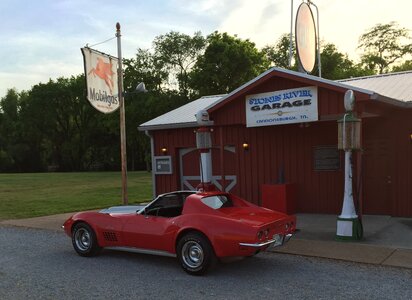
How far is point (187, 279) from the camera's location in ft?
20.6

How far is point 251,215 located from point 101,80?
7.09 m

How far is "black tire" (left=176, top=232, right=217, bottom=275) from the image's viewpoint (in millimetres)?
6289

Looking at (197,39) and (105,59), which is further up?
(197,39)

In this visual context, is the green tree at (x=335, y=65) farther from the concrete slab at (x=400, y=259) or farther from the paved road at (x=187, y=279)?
the paved road at (x=187, y=279)

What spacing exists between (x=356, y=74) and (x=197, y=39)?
15.9 meters

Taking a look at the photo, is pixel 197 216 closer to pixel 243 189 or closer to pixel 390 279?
pixel 390 279

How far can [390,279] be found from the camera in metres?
6.10

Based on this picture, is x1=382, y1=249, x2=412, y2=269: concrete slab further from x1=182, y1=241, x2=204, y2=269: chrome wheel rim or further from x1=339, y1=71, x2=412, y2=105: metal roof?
x1=339, y1=71, x2=412, y2=105: metal roof

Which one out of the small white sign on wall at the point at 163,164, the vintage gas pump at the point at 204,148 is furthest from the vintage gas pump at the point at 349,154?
the small white sign on wall at the point at 163,164

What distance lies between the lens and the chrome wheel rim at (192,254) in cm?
639

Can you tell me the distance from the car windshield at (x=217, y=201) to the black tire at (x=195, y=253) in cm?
61

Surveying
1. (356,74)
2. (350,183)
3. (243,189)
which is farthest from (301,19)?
(356,74)

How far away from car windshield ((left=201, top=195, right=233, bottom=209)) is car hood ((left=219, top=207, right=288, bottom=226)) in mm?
132

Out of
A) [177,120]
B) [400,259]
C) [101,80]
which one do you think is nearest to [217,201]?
[400,259]
